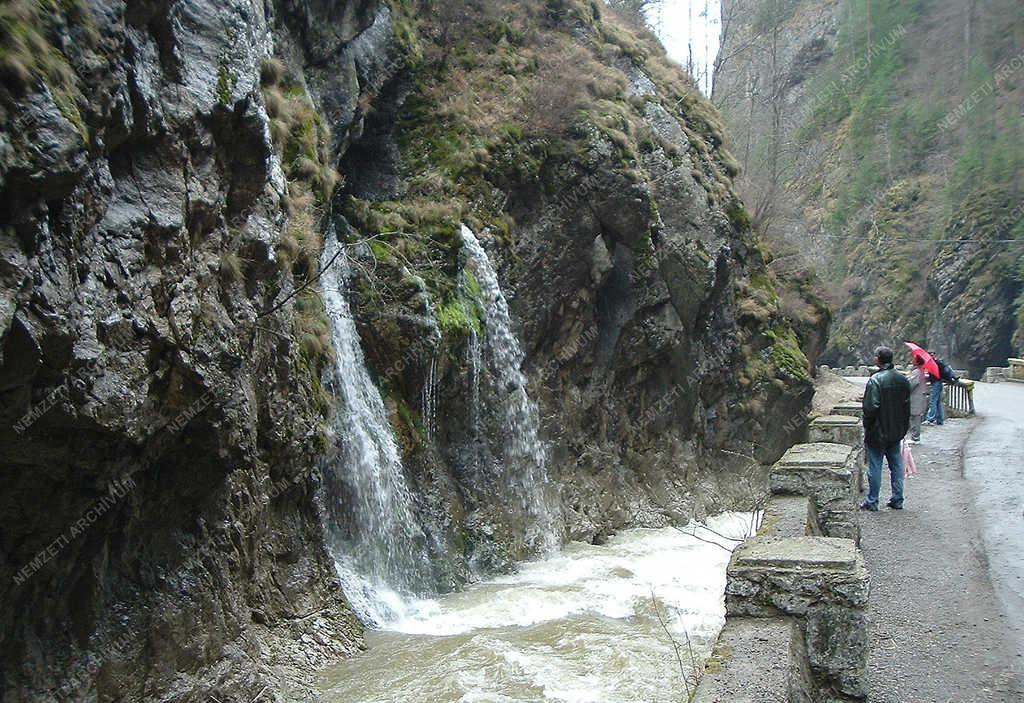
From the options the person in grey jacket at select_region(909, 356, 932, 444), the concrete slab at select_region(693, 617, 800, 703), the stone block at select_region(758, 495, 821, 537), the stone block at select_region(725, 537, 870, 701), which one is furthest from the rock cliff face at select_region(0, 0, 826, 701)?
the person in grey jacket at select_region(909, 356, 932, 444)

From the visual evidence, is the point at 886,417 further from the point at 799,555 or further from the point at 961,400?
the point at 961,400

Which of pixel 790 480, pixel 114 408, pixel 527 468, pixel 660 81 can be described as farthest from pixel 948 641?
pixel 660 81

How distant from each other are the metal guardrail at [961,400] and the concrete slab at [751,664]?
18810 millimetres

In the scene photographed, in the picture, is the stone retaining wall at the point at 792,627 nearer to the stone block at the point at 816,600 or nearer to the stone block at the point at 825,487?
the stone block at the point at 816,600

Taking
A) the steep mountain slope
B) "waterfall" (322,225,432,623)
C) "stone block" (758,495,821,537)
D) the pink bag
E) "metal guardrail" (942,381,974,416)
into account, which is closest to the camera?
"stone block" (758,495,821,537)

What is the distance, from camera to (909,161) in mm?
51812

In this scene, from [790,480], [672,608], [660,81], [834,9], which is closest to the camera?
[790,480]

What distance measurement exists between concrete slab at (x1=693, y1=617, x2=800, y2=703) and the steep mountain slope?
3353 centimetres

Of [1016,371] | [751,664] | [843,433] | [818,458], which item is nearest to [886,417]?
[843,433]

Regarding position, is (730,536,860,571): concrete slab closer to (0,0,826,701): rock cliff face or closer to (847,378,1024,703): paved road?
(847,378,1024,703): paved road

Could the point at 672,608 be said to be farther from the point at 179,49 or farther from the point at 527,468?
the point at 179,49

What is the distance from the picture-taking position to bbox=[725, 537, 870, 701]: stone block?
4.26m

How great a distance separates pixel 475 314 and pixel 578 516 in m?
4.15

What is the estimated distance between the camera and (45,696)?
5.70 meters
